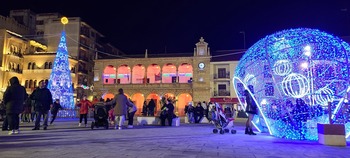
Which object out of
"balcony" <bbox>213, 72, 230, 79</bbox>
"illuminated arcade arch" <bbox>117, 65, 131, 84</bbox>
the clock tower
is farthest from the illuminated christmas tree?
"balcony" <bbox>213, 72, 230, 79</bbox>

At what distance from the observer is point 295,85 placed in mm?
8211

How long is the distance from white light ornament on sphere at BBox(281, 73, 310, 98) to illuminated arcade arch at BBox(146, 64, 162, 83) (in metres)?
33.6

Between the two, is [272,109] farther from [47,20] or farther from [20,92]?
[47,20]

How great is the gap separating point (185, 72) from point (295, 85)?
107 ft

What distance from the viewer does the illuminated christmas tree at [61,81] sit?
25.7m

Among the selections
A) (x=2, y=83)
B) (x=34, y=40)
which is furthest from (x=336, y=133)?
(x=34, y=40)

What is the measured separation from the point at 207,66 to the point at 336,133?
108 ft

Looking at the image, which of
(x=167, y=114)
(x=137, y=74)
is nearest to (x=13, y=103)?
(x=167, y=114)

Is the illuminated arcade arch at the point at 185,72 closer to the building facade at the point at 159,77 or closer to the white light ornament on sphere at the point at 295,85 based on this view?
the building facade at the point at 159,77

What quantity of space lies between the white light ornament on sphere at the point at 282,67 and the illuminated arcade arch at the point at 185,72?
31.8 metres

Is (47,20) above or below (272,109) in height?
above

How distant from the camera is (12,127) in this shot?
839 cm

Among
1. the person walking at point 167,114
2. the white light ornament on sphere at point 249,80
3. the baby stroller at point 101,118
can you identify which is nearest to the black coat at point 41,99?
the baby stroller at point 101,118

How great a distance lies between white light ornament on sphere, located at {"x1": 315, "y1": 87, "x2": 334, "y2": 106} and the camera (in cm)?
757
